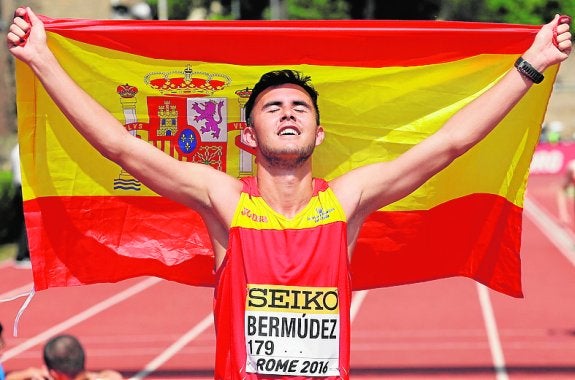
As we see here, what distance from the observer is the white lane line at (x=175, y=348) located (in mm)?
10132

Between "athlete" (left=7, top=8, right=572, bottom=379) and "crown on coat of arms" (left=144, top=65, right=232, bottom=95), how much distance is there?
711mm

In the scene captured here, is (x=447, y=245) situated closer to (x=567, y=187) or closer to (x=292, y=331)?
(x=292, y=331)

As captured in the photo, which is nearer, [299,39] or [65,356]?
[299,39]

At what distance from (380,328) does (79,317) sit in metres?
3.04

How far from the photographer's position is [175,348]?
11164 mm

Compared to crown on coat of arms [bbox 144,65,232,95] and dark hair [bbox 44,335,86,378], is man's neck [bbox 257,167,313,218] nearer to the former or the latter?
crown on coat of arms [bbox 144,65,232,95]

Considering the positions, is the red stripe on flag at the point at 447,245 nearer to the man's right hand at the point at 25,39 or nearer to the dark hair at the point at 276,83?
the dark hair at the point at 276,83

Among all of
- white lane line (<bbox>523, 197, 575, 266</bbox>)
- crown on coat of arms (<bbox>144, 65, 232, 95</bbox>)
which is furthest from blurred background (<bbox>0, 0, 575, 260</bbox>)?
crown on coat of arms (<bbox>144, 65, 232, 95</bbox>)

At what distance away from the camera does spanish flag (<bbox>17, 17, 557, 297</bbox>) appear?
4.80m

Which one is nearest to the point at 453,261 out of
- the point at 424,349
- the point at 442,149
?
the point at 442,149

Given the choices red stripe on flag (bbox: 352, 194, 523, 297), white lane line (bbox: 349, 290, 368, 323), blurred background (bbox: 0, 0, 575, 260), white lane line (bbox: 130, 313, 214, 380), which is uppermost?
red stripe on flag (bbox: 352, 194, 523, 297)

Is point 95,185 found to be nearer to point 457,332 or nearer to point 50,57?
point 50,57

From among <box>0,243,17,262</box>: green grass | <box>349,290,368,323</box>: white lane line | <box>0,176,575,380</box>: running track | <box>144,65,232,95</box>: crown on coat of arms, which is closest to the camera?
<box>144,65,232,95</box>: crown on coat of arms

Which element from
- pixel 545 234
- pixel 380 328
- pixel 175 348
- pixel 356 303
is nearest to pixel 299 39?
pixel 175 348
